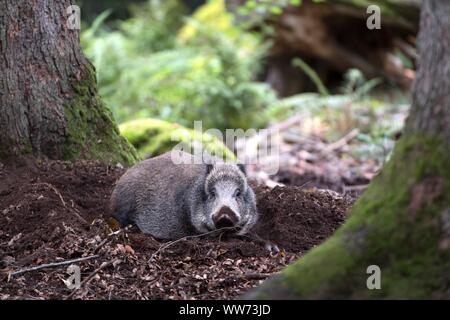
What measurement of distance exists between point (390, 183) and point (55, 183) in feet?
13.6

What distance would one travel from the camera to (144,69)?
1688 centimetres

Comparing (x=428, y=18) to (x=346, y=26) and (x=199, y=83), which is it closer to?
(x=199, y=83)

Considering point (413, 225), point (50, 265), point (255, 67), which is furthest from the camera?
point (255, 67)

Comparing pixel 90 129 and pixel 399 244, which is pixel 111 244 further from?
pixel 399 244

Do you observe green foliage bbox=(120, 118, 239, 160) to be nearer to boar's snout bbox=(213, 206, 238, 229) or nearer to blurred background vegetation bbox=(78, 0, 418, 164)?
blurred background vegetation bbox=(78, 0, 418, 164)

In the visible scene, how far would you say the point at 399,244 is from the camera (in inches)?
186

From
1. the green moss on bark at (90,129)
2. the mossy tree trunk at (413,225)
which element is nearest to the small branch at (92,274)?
the mossy tree trunk at (413,225)

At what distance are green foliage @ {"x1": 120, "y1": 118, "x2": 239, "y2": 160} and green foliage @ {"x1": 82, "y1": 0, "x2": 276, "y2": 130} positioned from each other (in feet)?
9.98

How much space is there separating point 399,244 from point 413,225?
16 cm

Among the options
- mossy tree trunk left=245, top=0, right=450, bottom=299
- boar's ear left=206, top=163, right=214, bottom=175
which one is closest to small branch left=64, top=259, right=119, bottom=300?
mossy tree trunk left=245, top=0, right=450, bottom=299

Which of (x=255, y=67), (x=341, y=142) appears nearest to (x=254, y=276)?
(x=341, y=142)

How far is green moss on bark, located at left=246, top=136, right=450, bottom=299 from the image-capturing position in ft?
15.1
